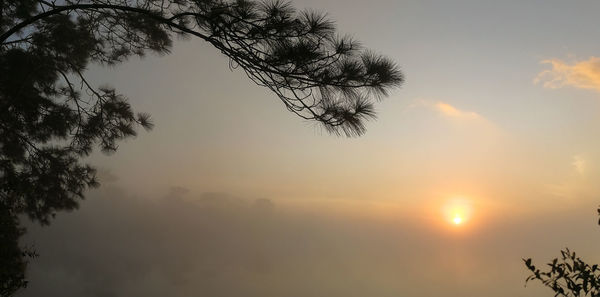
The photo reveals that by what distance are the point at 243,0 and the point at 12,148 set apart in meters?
4.70

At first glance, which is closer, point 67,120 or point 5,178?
point 5,178

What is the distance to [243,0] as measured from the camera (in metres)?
3.90

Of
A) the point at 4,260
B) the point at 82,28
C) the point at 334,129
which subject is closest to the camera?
the point at 334,129

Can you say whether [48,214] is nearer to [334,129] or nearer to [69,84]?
[69,84]

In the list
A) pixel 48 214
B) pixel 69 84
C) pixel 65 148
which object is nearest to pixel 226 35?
pixel 69 84

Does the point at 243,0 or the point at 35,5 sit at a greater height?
the point at 35,5

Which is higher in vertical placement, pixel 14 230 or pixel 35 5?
pixel 35 5

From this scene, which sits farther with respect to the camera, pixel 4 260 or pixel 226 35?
pixel 4 260

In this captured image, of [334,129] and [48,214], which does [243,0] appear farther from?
[48,214]

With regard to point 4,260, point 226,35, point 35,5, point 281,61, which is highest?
point 35,5

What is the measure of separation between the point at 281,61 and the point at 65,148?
187 inches

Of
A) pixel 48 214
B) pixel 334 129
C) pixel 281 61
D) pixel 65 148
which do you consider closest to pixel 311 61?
pixel 281 61

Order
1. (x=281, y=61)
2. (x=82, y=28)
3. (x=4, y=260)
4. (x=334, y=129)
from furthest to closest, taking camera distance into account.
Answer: (x=82, y=28) → (x=4, y=260) → (x=334, y=129) → (x=281, y=61)

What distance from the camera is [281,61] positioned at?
377 cm
